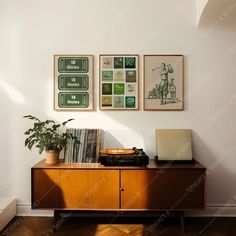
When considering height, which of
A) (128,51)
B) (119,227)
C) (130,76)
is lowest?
(119,227)

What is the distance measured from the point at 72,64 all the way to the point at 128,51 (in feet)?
2.04

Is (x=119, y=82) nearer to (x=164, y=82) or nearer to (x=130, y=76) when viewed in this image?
(x=130, y=76)

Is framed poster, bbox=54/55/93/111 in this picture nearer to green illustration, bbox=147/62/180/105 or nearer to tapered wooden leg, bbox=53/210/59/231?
green illustration, bbox=147/62/180/105

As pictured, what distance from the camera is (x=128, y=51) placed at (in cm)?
349

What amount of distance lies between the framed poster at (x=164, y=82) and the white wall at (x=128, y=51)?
0.24ft

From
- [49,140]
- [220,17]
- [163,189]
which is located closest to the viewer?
[163,189]

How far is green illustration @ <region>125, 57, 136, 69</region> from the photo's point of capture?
348 cm

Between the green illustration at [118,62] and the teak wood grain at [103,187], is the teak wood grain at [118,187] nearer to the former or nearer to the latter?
the teak wood grain at [103,187]

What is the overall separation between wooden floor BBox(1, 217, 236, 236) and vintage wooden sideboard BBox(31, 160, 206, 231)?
0.79 feet

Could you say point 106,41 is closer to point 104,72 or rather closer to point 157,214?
point 104,72

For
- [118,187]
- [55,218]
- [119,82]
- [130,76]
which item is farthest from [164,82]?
[55,218]

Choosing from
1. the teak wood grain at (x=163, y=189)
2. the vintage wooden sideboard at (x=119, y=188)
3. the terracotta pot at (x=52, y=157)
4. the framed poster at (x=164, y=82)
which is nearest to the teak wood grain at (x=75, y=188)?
the vintage wooden sideboard at (x=119, y=188)

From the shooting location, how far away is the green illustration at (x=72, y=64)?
11.4ft

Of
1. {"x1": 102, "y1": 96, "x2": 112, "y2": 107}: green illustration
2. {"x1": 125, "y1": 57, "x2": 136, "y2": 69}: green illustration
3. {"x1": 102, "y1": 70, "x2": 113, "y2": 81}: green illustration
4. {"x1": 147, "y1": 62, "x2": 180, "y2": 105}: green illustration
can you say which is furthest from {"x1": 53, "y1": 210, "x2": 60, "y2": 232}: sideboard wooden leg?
{"x1": 125, "y1": 57, "x2": 136, "y2": 69}: green illustration
